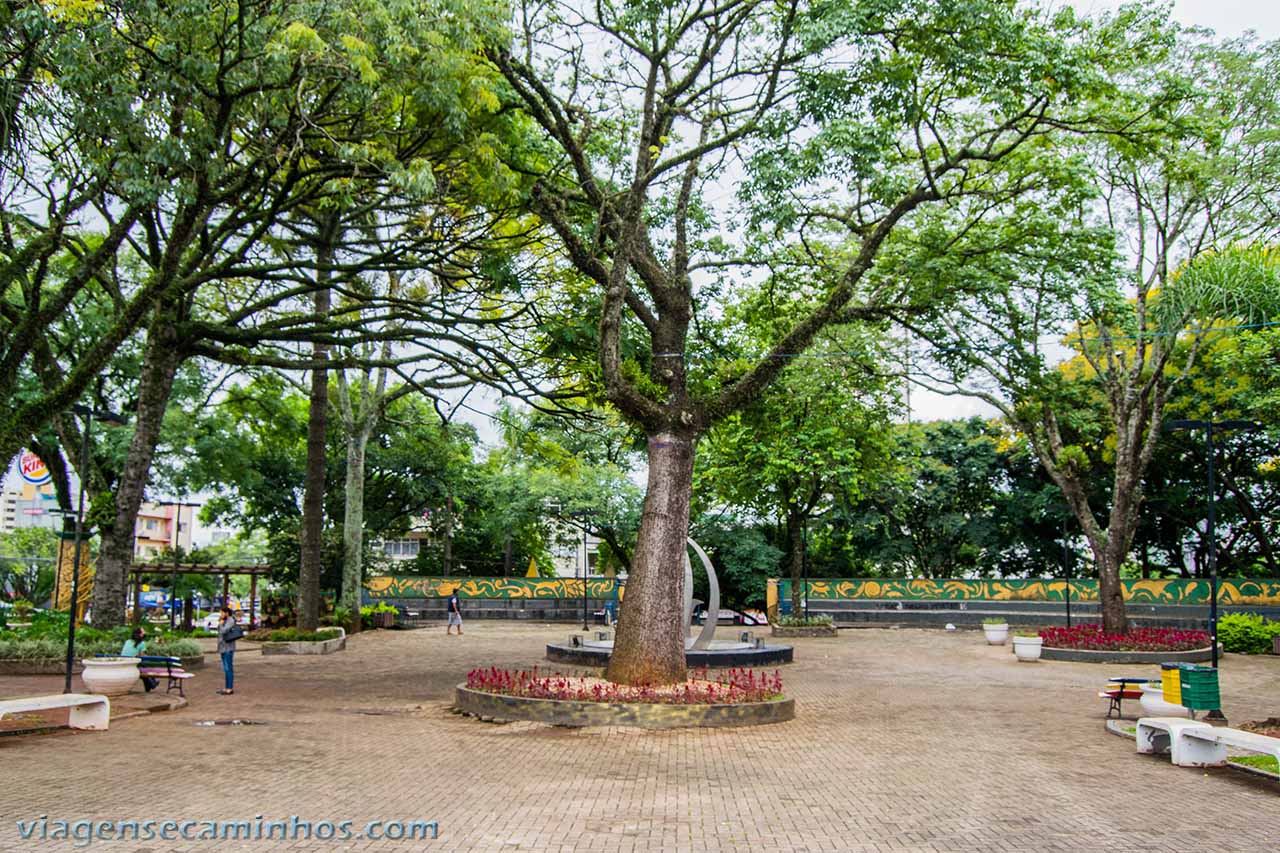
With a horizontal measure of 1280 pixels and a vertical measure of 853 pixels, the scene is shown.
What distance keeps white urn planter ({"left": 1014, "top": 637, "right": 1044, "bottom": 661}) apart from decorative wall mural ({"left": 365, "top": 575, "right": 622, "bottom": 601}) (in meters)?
21.0

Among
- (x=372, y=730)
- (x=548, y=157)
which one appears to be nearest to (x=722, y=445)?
(x=548, y=157)

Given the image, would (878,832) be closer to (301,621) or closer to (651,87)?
(651,87)

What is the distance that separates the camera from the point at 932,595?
40156mm

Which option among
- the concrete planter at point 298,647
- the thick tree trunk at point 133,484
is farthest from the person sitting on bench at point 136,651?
the concrete planter at point 298,647

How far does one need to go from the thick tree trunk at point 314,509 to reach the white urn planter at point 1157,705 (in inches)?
758

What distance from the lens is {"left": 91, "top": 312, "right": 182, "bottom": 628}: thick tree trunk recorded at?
18375mm

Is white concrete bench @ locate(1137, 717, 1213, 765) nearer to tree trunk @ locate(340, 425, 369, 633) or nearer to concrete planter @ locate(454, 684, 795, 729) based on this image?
concrete planter @ locate(454, 684, 795, 729)

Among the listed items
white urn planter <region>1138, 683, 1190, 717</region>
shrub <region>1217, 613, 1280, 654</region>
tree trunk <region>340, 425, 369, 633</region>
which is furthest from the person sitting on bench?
shrub <region>1217, 613, 1280, 654</region>

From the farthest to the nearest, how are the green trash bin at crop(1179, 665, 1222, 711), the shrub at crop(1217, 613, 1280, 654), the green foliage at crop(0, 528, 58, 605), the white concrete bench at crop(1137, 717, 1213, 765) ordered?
1. the green foliage at crop(0, 528, 58, 605)
2. the shrub at crop(1217, 613, 1280, 654)
3. the green trash bin at crop(1179, 665, 1222, 711)
4. the white concrete bench at crop(1137, 717, 1213, 765)

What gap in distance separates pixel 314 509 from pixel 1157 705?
20.0 m

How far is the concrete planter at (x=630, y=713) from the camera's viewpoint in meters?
13.4

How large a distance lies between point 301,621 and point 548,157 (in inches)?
611

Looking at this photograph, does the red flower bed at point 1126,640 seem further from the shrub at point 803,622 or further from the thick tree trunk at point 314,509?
the thick tree trunk at point 314,509

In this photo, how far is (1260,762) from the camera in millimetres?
10672
